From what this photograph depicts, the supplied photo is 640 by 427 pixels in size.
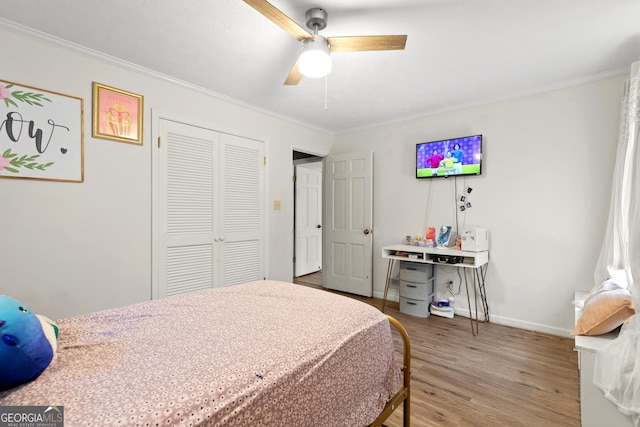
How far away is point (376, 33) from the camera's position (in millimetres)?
2070

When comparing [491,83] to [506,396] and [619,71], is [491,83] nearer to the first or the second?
[619,71]

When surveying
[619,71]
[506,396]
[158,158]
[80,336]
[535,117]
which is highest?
[619,71]

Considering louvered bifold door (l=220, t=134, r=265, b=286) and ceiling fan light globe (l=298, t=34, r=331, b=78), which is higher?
ceiling fan light globe (l=298, t=34, r=331, b=78)

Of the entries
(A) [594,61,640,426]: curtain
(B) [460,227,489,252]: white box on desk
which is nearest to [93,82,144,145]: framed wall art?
(B) [460,227,489,252]: white box on desk

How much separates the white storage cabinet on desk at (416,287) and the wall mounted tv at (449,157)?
1.12m

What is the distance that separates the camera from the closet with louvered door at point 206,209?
9.20ft

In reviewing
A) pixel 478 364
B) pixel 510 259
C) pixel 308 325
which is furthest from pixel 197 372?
pixel 510 259

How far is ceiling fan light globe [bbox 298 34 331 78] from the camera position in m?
1.82

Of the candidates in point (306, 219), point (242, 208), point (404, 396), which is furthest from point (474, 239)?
point (306, 219)

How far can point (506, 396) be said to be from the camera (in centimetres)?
195

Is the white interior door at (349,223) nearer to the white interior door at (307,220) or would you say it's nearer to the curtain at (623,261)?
the white interior door at (307,220)

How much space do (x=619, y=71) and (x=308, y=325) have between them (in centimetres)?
340

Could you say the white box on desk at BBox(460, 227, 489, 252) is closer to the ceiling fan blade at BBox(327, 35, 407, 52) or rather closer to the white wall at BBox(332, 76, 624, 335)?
the white wall at BBox(332, 76, 624, 335)

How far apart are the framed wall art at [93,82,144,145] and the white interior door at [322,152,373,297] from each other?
259 centimetres
